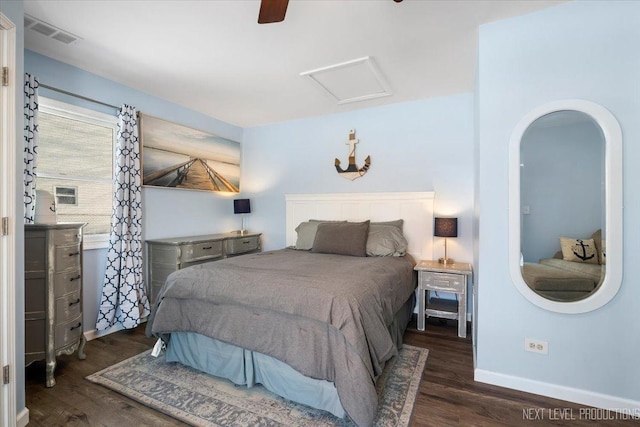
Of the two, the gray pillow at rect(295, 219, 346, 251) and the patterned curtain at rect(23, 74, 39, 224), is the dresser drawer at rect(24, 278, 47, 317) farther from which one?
the gray pillow at rect(295, 219, 346, 251)

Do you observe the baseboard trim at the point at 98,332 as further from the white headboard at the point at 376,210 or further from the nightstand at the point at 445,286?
the nightstand at the point at 445,286

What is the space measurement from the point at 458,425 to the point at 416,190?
2.47 m

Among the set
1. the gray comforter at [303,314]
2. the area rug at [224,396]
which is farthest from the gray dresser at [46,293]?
the gray comforter at [303,314]

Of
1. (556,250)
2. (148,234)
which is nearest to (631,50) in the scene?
(556,250)

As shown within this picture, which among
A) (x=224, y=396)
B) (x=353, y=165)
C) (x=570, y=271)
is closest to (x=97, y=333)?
(x=224, y=396)

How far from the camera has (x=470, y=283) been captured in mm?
3232

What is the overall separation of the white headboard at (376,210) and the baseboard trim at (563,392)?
150 cm

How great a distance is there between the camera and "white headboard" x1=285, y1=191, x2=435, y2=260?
3.44m

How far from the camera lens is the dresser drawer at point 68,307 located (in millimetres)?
2141

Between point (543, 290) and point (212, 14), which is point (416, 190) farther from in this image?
point (212, 14)

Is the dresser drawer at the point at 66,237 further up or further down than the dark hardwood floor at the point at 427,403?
further up

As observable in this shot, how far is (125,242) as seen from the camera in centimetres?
296

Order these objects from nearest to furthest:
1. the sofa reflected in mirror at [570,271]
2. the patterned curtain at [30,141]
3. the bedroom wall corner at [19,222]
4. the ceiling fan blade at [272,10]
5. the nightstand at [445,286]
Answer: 1. the ceiling fan blade at [272,10]
2. the bedroom wall corner at [19,222]
3. the sofa reflected in mirror at [570,271]
4. the patterned curtain at [30,141]
5. the nightstand at [445,286]

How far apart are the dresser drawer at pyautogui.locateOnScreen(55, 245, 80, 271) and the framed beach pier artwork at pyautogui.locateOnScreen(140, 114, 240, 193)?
121 cm
